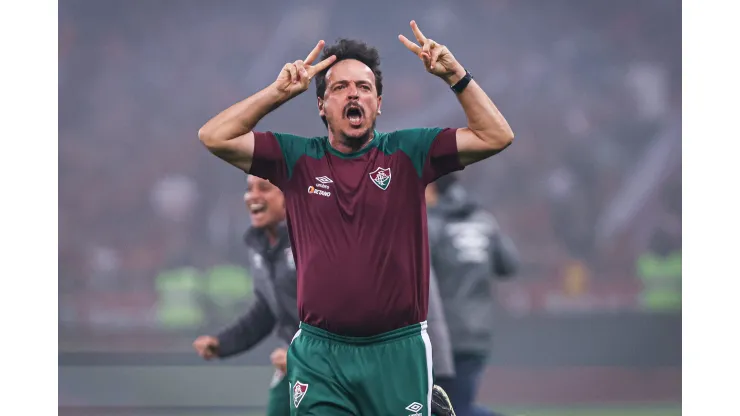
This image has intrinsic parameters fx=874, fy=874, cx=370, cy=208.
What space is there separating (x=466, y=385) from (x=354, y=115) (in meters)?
3.31

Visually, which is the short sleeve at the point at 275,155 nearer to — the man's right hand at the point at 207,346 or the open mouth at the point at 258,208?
the open mouth at the point at 258,208

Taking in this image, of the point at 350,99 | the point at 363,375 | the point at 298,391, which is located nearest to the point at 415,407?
the point at 363,375

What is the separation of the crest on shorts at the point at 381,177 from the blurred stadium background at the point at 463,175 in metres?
6.21

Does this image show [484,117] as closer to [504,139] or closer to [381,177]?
[504,139]

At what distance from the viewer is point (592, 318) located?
9.41 meters

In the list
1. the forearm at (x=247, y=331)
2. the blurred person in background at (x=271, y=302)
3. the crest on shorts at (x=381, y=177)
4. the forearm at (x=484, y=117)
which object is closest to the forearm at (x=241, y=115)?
the crest on shorts at (x=381, y=177)

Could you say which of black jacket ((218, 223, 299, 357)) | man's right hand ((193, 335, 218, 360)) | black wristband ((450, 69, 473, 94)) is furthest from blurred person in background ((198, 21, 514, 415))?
man's right hand ((193, 335, 218, 360))

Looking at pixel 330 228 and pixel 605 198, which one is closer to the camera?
pixel 330 228

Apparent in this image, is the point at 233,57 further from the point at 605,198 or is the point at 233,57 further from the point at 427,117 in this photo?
the point at 605,198

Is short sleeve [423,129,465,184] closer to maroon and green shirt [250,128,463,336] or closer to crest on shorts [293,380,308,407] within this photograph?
maroon and green shirt [250,128,463,336]

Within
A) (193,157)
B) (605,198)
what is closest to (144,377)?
(193,157)

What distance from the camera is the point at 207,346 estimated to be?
4.90m

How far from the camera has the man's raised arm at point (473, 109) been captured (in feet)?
10.7

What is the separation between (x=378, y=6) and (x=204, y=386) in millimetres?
4437
